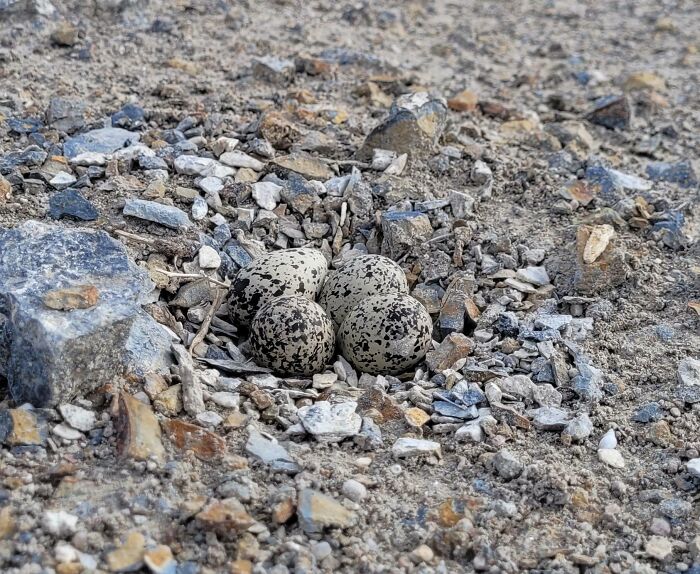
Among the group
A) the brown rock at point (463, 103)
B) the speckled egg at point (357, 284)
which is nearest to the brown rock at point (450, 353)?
the speckled egg at point (357, 284)

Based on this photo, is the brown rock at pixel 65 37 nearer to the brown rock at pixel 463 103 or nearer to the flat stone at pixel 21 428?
the brown rock at pixel 463 103

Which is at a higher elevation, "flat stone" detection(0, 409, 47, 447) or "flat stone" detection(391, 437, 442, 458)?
"flat stone" detection(0, 409, 47, 447)

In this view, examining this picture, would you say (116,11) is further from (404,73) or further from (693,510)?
(693,510)

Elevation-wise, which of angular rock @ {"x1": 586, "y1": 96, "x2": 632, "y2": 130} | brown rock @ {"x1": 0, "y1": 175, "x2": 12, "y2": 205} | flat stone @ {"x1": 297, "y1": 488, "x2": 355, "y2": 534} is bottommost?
flat stone @ {"x1": 297, "y1": 488, "x2": 355, "y2": 534}

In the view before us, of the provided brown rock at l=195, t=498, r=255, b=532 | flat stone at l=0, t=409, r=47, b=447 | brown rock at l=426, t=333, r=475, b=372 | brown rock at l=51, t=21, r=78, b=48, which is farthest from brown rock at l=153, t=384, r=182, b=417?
brown rock at l=51, t=21, r=78, b=48


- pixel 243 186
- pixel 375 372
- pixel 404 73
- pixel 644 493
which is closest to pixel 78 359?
pixel 375 372

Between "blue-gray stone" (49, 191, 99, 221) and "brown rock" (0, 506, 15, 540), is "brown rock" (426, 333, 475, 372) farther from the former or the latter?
"brown rock" (0, 506, 15, 540)

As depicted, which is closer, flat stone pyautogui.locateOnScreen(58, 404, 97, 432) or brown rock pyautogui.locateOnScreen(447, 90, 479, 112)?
flat stone pyautogui.locateOnScreen(58, 404, 97, 432)

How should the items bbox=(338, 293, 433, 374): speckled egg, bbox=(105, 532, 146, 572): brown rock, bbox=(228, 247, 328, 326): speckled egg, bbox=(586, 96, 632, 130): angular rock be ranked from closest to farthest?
bbox=(105, 532, 146, 572): brown rock
bbox=(338, 293, 433, 374): speckled egg
bbox=(228, 247, 328, 326): speckled egg
bbox=(586, 96, 632, 130): angular rock
